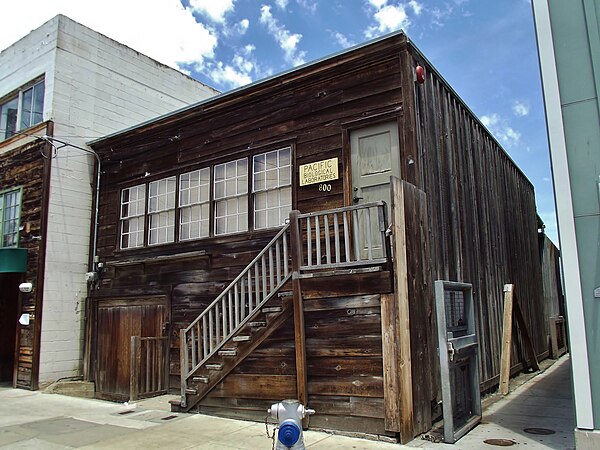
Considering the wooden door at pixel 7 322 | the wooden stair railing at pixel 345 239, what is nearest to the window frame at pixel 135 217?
the wooden door at pixel 7 322

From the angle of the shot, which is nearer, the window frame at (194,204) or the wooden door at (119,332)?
the window frame at (194,204)

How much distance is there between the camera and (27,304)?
1136 cm

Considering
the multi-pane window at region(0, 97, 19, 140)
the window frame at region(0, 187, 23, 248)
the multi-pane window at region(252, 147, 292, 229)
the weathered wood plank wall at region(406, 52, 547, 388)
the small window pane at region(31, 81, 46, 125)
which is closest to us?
the weathered wood plank wall at region(406, 52, 547, 388)

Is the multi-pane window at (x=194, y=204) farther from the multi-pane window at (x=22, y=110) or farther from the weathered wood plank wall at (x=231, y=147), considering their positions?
the multi-pane window at (x=22, y=110)

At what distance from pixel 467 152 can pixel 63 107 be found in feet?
30.1

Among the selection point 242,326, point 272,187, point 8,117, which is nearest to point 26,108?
point 8,117

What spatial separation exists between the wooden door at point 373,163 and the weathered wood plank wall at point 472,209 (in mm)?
427

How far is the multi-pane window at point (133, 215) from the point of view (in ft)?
37.2

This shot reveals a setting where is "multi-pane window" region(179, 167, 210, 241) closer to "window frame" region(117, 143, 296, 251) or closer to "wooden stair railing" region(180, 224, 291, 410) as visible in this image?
"window frame" region(117, 143, 296, 251)

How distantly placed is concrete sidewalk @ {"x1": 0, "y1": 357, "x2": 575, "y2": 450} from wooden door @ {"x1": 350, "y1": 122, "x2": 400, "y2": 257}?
2.91 metres

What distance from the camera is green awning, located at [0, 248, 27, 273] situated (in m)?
11.5

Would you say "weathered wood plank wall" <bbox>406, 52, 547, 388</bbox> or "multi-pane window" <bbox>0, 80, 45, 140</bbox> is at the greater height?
"multi-pane window" <bbox>0, 80, 45, 140</bbox>

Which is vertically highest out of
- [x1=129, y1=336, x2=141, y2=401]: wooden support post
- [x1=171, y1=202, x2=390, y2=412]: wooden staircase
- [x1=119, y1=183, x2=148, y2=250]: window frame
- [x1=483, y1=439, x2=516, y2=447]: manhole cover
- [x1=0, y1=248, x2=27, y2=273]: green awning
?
[x1=119, y1=183, x2=148, y2=250]: window frame

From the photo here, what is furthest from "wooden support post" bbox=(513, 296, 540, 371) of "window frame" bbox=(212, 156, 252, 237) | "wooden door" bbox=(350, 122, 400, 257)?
"window frame" bbox=(212, 156, 252, 237)
